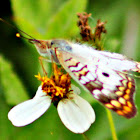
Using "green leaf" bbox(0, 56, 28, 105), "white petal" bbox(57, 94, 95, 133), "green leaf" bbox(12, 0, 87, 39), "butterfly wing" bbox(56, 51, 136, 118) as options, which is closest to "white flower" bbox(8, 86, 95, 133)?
"white petal" bbox(57, 94, 95, 133)

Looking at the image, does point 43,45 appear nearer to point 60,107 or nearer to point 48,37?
point 60,107

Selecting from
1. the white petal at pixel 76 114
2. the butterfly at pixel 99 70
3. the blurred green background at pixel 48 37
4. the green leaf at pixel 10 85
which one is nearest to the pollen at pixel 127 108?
the butterfly at pixel 99 70

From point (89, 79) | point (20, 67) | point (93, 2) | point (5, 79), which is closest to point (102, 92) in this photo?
point (89, 79)

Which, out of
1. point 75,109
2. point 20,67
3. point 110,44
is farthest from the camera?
point 20,67

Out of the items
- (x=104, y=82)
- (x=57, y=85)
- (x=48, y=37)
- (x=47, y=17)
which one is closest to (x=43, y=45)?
(x=57, y=85)

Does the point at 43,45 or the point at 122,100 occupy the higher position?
the point at 43,45

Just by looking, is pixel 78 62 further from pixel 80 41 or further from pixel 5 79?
Result: pixel 5 79

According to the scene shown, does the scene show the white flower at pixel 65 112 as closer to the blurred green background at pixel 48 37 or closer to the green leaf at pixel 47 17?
the blurred green background at pixel 48 37
